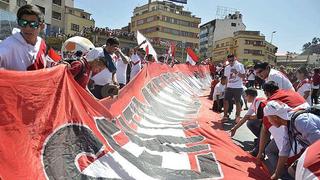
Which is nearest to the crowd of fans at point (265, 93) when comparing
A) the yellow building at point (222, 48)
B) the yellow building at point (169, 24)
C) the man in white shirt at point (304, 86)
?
the man in white shirt at point (304, 86)

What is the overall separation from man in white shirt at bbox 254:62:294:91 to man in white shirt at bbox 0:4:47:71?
4.45 metres

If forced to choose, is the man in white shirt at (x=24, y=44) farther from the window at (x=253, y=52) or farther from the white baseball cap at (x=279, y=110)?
the window at (x=253, y=52)

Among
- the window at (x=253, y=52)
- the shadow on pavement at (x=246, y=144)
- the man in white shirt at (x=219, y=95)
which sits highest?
the window at (x=253, y=52)

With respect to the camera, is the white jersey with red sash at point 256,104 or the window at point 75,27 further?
the window at point 75,27

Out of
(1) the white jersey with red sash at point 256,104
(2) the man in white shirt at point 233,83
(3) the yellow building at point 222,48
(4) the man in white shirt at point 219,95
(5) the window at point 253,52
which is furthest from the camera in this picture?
(3) the yellow building at point 222,48

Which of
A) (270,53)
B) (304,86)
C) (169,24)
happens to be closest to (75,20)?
(169,24)

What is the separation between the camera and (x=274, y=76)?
22.5 feet

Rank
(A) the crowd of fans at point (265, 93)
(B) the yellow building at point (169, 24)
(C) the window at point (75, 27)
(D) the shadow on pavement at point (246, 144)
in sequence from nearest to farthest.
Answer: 1. (A) the crowd of fans at point (265, 93)
2. (D) the shadow on pavement at point (246, 144)
3. (C) the window at point (75, 27)
4. (B) the yellow building at point (169, 24)

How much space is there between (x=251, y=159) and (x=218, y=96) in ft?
19.0

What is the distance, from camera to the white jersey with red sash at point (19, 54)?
3533 millimetres

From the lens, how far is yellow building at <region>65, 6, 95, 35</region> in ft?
217

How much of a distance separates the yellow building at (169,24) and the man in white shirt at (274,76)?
71892 millimetres

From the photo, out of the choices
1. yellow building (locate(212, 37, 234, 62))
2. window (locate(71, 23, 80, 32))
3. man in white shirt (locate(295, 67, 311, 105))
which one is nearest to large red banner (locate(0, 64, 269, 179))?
man in white shirt (locate(295, 67, 311, 105))

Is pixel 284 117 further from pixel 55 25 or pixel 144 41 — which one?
pixel 55 25
